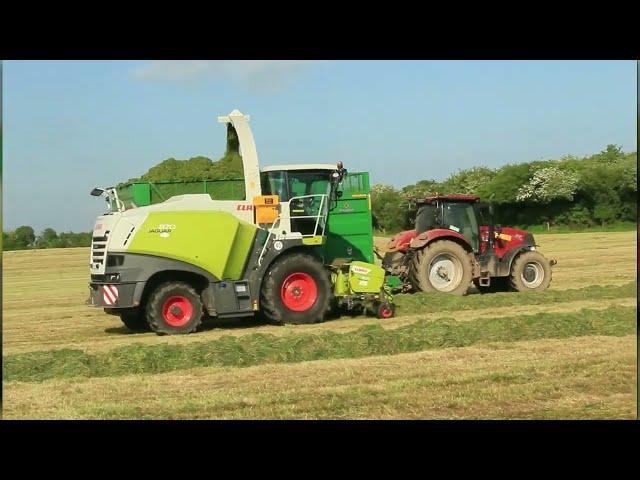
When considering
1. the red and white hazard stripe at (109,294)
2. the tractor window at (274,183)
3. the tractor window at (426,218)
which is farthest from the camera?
the tractor window at (426,218)

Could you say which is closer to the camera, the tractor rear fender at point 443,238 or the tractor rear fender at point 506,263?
the tractor rear fender at point 443,238

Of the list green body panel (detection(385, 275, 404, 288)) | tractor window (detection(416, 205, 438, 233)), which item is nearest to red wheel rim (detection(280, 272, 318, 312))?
green body panel (detection(385, 275, 404, 288))

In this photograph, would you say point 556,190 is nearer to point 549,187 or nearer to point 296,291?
point 549,187

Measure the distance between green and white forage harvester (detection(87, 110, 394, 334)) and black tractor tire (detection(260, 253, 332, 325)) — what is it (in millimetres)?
15

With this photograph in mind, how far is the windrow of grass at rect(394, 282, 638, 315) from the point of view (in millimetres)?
12875

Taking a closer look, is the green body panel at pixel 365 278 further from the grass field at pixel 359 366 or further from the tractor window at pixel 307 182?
the tractor window at pixel 307 182

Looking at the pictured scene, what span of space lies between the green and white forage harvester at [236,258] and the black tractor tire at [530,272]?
3.77 meters

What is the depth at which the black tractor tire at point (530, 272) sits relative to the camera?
1522 centimetres

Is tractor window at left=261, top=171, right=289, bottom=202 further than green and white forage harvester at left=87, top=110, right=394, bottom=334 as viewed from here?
Yes

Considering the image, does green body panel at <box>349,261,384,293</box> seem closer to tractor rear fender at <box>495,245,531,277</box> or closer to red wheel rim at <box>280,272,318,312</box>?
red wheel rim at <box>280,272,318,312</box>

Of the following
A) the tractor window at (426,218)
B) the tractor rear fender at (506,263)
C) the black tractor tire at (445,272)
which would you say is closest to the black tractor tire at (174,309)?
the black tractor tire at (445,272)

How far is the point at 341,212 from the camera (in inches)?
531

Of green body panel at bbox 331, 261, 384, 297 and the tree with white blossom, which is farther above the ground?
the tree with white blossom

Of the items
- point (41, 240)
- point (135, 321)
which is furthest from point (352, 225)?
point (41, 240)
